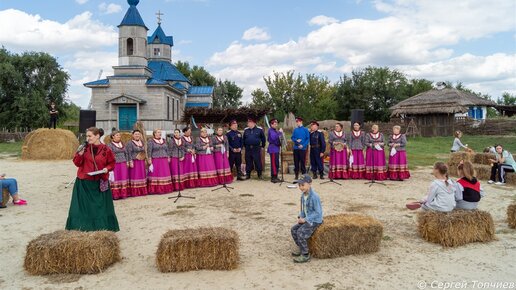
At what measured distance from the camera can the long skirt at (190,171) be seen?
427 inches

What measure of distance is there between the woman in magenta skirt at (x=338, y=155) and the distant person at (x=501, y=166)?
4.10 m

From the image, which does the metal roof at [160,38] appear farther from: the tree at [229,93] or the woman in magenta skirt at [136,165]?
the woman in magenta skirt at [136,165]

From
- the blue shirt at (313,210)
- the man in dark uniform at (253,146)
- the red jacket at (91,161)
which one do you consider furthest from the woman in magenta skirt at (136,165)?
the blue shirt at (313,210)

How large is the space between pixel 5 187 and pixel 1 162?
10.9 metres

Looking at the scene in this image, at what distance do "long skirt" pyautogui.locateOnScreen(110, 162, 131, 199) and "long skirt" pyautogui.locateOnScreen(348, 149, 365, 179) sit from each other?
6468 mm

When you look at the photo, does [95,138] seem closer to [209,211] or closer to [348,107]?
[209,211]

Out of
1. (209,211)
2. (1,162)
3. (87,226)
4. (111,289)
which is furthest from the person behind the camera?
(1,162)

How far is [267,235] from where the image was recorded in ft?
21.2

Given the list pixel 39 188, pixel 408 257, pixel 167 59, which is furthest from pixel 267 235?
pixel 167 59

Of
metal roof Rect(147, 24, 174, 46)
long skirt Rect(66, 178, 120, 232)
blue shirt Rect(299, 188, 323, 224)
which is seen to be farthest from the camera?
metal roof Rect(147, 24, 174, 46)

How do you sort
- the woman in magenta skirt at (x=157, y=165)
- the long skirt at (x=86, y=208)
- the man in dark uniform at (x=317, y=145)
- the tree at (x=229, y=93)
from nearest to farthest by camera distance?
the long skirt at (x=86, y=208)
the woman in magenta skirt at (x=157, y=165)
the man in dark uniform at (x=317, y=145)
the tree at (x=229, y=93)

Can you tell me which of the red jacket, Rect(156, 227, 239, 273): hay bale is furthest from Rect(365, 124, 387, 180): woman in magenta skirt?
the red jacket

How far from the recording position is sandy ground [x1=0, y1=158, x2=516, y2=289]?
4656mm

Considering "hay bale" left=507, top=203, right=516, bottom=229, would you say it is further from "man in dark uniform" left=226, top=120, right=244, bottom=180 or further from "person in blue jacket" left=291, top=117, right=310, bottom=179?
"man in dark uniform" left=226, top=120, right=244, bottom=180
